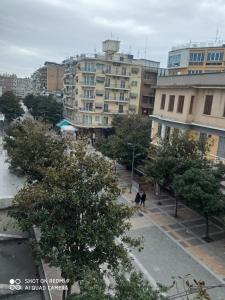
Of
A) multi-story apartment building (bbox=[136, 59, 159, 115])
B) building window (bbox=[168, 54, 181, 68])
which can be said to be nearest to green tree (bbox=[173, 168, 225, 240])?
building window (bbox=[168, 54, 181, 68])

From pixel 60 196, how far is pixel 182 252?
10.8 meters

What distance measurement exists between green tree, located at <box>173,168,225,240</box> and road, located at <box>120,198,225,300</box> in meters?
2.91

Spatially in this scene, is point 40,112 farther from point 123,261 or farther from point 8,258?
A: point 123,261

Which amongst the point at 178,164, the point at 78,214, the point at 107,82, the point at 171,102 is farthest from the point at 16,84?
the point at 78,214

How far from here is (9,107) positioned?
6128 cm

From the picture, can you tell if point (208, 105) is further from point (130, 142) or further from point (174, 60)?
point (174, 60)

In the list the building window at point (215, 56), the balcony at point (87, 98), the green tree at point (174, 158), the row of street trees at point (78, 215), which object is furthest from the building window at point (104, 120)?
the row of street trees at point (78, 215)

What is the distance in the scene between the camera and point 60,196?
9719 millimetres

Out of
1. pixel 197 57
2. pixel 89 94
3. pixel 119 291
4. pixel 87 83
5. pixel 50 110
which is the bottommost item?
pixel 50 110

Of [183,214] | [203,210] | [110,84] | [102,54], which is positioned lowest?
[183,214]

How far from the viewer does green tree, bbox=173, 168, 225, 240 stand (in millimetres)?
17391

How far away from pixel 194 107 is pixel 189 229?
10.6m

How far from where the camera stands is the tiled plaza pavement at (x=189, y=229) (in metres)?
17.1

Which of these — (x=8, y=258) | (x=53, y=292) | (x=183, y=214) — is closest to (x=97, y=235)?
(x=53, y=292)
